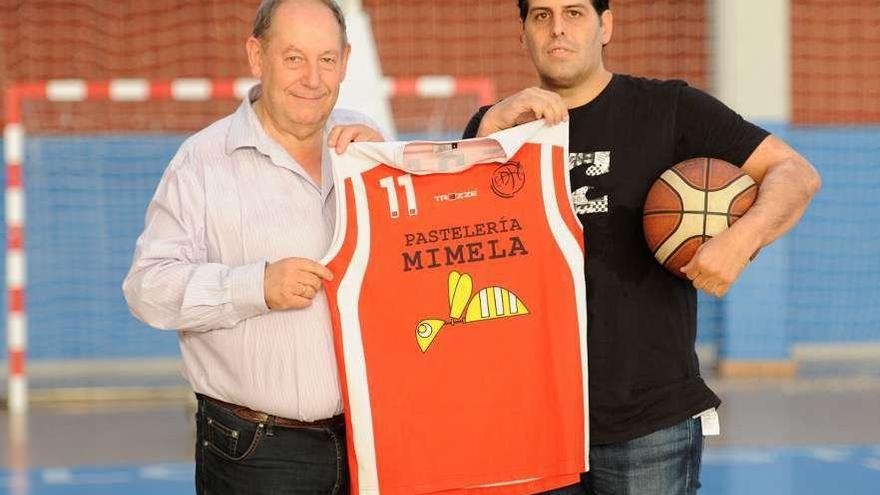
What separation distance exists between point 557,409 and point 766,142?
804 mm

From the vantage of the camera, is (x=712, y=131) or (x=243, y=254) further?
(x=712, y=131)

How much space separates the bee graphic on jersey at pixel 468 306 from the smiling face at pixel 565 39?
1.74ft

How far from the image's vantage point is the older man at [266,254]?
2.89 meters

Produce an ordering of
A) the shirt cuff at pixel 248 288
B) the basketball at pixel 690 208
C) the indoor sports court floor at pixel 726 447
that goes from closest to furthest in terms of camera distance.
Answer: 1. the shirt cuff at pixel 248 288
2. the basketball at pixel 690 208
3. the indoor sports court floor at pixel 726 447

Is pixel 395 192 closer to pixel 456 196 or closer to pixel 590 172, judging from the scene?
pixel 456 196

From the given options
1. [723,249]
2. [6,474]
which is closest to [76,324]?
[6,474]

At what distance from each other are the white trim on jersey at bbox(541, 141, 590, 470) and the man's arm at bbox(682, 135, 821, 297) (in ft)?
0.82

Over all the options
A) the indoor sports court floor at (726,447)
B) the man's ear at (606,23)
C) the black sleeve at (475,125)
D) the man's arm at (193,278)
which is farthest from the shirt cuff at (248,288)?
the indoor sports court floor at (726,447)

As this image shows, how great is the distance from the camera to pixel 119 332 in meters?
9.65

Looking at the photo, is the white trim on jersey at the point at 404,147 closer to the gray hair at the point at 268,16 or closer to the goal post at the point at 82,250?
the gray hair at the point at 268,16

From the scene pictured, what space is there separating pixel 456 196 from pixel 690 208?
1.80ft

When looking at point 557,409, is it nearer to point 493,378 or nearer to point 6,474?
point 493,378

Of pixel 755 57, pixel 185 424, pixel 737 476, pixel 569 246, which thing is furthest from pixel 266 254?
pixel 755 57

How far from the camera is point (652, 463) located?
2955 millimetres
